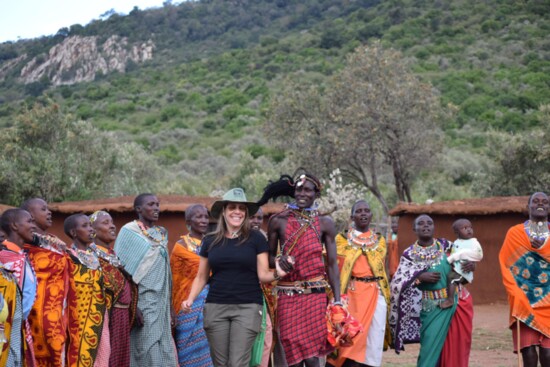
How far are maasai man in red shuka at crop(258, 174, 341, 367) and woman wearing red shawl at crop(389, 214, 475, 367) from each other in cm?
190

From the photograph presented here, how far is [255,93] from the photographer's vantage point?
57750 millimetres

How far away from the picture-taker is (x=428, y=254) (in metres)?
9.78

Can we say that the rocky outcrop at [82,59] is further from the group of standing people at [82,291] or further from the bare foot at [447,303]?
the bare foot at [447,303]

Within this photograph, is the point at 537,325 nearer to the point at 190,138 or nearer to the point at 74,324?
the point at 74,324

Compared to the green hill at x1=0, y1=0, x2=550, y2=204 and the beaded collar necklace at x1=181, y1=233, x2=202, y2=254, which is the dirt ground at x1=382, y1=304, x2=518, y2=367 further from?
the green hill at x1=0, y1=0, x2=550, y2=204

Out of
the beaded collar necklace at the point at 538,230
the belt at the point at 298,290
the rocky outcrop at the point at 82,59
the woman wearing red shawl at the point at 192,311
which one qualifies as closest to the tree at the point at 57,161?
the woman wearing red shawl at the point at 192,311

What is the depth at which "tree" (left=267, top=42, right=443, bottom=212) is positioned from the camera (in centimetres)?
2756

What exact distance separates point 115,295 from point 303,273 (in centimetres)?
194

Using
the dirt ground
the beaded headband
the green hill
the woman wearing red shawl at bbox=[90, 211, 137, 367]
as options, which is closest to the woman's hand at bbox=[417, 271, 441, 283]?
the beaded headband

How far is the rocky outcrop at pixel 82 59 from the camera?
73.6m

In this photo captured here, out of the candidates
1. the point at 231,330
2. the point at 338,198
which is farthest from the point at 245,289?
the point at 338,198

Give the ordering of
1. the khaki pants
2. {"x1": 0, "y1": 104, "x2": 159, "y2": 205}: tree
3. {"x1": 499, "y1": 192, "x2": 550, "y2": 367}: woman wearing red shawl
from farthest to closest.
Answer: {"x1": 0, "y1": 104, "x2": 159, "y2": 205}: tree, {"x1": 499, "y1": 192, "x2": 550, "y2": 367}: woman wearing red shawl, the khaki pants

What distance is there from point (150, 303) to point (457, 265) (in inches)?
130

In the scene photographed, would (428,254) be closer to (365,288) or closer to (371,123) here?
(365,288)
